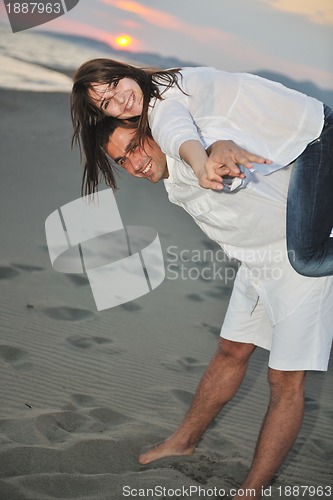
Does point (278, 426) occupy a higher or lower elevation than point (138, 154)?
lower

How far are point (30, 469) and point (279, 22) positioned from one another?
15.0 metres

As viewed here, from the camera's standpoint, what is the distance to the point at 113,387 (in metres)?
4.18

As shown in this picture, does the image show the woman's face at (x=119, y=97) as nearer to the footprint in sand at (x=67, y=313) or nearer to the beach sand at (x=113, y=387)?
the beach sand at (x=113, y=387)

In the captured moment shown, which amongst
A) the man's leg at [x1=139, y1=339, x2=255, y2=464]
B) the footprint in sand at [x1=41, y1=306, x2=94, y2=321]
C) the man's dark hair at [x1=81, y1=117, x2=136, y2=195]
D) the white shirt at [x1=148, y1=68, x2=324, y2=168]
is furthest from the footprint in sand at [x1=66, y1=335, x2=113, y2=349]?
the white shirt at [x1=148, y1=68, x2=324, y2=168]

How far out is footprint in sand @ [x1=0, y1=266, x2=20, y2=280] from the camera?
18.0 feet

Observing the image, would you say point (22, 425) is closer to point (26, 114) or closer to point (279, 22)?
point (26, 114)

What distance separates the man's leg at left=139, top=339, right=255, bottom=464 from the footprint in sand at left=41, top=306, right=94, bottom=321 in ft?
5.43

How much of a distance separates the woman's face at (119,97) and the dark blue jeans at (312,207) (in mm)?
639

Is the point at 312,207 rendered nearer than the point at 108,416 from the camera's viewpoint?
Yes

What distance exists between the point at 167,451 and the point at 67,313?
1794mm

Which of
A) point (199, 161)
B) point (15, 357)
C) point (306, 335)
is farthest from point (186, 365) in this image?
point (199, 161)

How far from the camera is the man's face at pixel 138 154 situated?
9.59 feet

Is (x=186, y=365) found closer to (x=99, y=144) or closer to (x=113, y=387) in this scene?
(x=113, y=387)

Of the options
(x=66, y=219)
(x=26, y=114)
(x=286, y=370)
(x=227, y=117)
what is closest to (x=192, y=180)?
(x=227, y=117)
